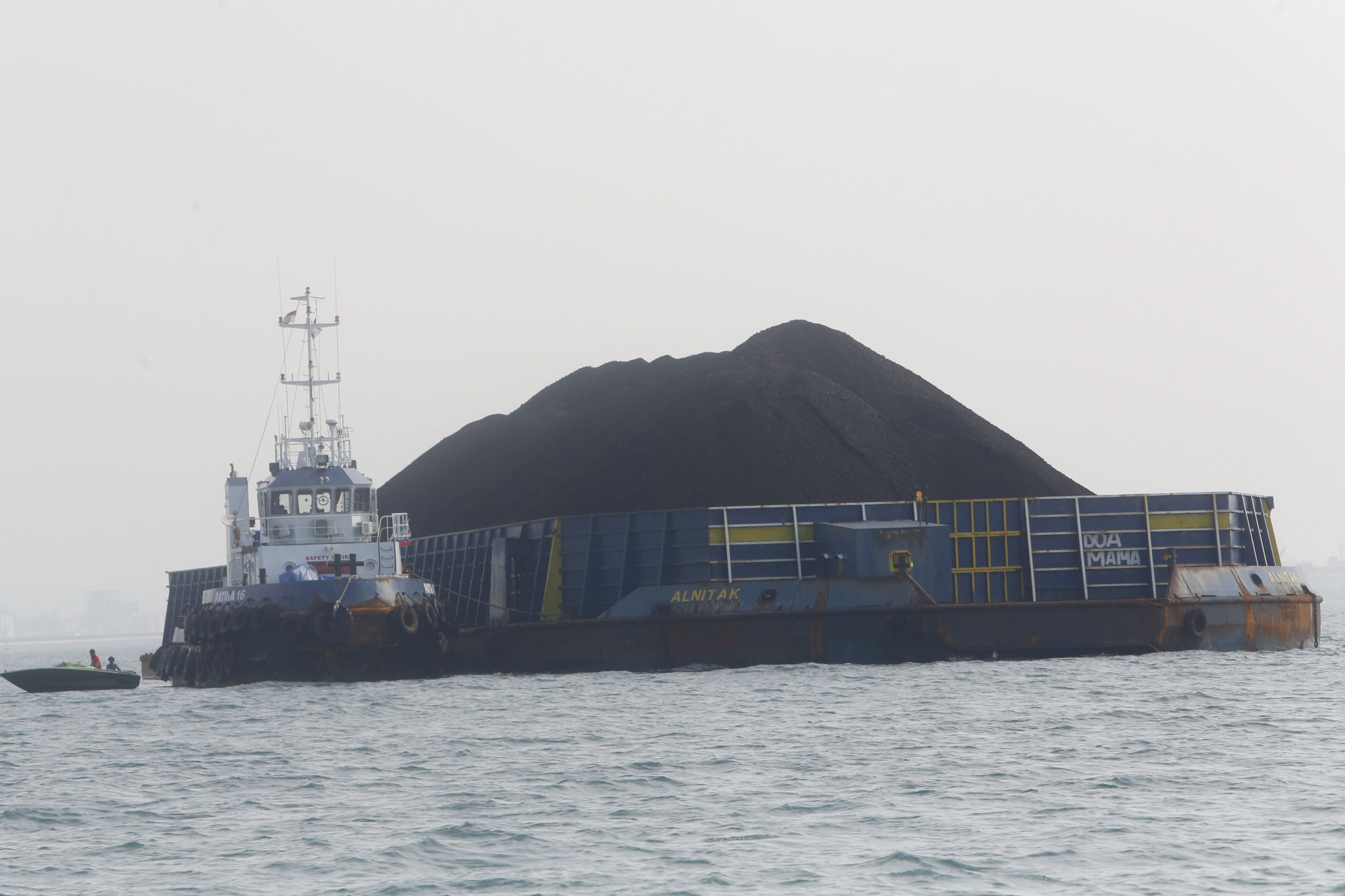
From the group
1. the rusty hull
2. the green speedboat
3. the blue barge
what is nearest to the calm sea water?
the rusty hull

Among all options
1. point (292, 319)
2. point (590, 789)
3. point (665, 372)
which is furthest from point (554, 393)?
point (590, 789)

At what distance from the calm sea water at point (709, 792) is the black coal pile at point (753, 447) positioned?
16583 millimetres

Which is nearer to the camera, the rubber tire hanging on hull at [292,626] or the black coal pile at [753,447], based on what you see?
the rubber tire hanging on hull at [292,626]

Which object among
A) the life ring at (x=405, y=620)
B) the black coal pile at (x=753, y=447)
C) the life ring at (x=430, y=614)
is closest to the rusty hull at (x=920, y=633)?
the life ring at (x=430, y=614)

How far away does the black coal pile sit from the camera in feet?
159

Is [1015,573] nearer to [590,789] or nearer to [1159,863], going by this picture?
[590,789]

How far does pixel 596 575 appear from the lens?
41031mm

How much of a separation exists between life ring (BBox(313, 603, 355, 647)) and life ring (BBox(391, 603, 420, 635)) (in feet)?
3.92

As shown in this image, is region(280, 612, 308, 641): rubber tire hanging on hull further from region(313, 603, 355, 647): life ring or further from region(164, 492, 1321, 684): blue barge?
region(313, 603, 355, 647): life ring

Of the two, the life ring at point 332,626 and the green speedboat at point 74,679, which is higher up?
the life ring at point 332,626

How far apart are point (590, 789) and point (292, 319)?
2569 centimetres

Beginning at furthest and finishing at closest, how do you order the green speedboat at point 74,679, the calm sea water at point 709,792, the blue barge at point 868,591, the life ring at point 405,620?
1. the green speedboat at point 74,679
2. the life ring at point 405,620
3. the blue barge at point 868,591
4. the calm sea water at point 709,792

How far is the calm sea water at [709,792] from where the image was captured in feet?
48.5

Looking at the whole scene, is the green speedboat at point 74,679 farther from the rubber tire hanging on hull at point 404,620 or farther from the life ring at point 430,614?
the life ring at point 430,614
